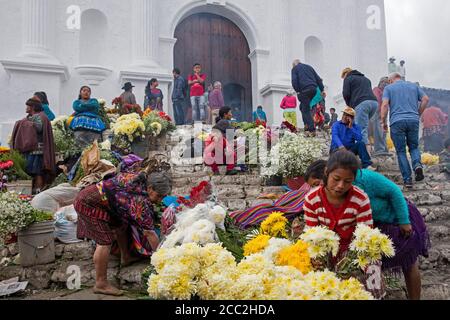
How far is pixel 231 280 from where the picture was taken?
224cm

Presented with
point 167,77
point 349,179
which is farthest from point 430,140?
point 349,179

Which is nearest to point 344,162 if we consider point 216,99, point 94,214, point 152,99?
point 94,214

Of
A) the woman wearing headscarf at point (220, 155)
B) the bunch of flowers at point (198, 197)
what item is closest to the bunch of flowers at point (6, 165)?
the woman wearing headscarf at point (220, 155)

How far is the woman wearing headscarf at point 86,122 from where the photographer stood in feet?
23.7

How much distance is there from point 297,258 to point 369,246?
462mm

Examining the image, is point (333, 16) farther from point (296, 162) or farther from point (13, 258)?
point (13, 258)

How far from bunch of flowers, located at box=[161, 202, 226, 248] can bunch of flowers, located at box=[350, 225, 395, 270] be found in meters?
1.21

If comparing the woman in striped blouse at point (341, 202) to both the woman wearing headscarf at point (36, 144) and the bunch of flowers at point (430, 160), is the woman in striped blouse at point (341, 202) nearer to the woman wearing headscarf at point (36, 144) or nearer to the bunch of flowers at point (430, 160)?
the woman wearing headscarf at point (36, 144)

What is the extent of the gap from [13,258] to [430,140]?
432 inches

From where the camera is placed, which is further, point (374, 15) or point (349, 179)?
point (374, 15)

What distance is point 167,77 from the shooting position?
11602 millimetres

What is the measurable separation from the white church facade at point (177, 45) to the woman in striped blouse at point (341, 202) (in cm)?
951

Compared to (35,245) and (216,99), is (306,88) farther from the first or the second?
(35,245)

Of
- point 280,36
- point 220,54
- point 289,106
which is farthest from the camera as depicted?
point 220,54
